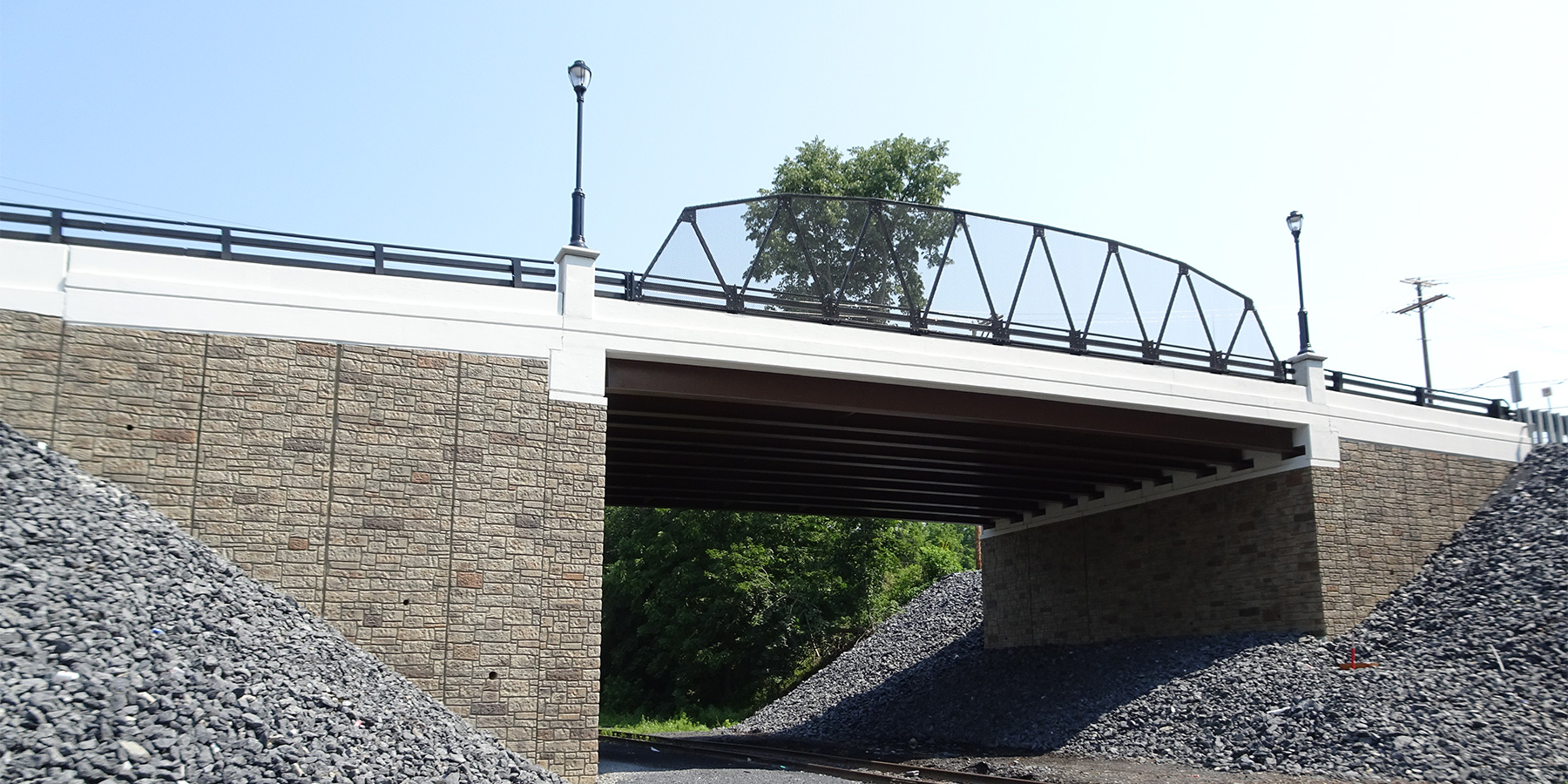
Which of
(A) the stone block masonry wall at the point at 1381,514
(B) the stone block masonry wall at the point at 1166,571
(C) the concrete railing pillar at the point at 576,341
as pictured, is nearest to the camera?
(C) the concrete railing pillar at the point at 576,341

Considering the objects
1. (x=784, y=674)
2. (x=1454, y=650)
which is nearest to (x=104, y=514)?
(x=1454, y=650)

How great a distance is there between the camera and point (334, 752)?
10.5 meters

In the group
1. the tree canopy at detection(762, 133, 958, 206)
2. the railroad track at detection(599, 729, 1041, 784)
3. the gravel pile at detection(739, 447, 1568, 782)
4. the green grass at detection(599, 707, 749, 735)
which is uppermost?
the tree canopy at detection(762, 133, 958, 206)

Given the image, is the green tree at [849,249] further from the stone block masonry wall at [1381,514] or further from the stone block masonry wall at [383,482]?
the stone block masonry wall at [1381,514]

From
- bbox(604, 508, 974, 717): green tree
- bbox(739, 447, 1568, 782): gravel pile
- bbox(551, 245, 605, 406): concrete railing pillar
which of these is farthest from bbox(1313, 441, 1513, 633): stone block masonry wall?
bbox(604, 508, 974, 717): green tree

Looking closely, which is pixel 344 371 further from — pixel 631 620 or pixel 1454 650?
pixel 631 620

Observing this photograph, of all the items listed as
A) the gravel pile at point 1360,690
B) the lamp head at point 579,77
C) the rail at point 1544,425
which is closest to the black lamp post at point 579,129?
the lamp head at point 579,77

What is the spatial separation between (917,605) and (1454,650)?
65.4ft

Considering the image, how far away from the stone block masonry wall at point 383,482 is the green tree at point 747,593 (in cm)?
2544

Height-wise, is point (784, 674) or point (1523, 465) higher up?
point (1523, 465)

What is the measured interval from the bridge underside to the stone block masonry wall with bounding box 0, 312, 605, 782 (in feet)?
7.19

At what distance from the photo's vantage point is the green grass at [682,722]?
126ft

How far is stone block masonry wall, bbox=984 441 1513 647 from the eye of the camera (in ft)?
71.7

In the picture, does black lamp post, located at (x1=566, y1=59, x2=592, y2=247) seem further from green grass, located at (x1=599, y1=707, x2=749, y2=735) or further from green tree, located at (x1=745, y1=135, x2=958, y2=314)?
green grass, located at (x1=599, y1=707, x2=749, y2=735)
